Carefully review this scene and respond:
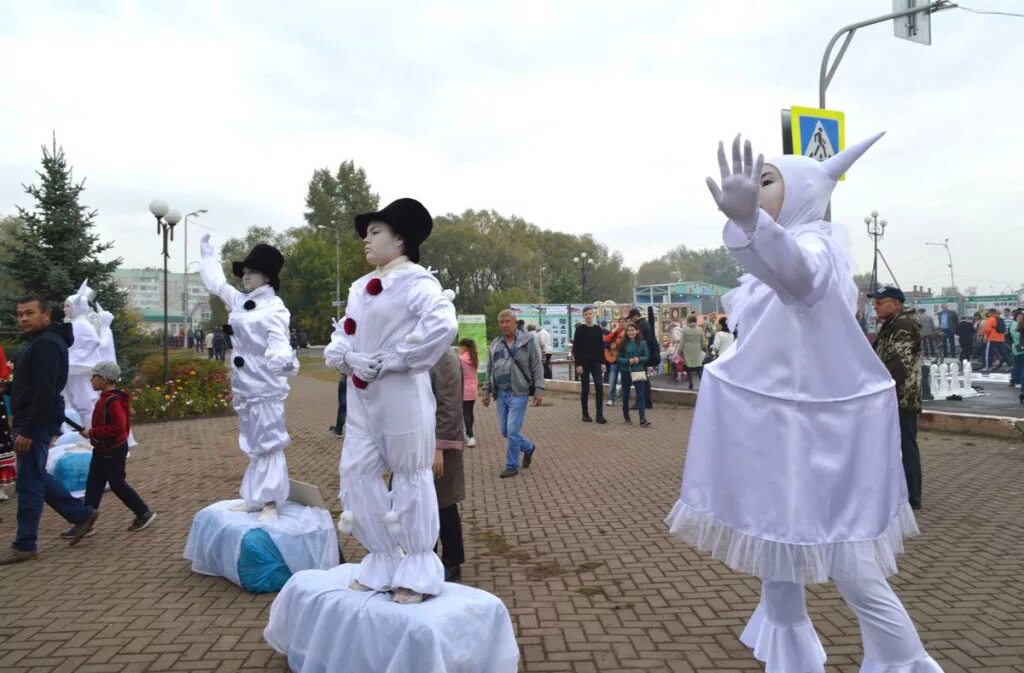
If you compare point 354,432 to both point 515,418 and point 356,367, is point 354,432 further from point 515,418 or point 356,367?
point 515,418

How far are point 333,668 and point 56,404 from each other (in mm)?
3713

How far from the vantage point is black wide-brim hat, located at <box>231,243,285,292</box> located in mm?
5555

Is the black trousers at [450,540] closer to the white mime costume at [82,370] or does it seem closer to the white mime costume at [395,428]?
the white mime costume at [395,428]

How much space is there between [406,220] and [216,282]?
9.33 ft

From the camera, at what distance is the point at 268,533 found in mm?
4789

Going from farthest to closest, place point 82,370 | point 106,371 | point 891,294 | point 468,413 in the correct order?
point 468,413
point 82,370
point 891,294
point 106,371

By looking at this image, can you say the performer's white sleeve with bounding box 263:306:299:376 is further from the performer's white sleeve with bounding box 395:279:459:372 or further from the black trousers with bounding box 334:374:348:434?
the black trousers with bounding box 334:374:348:434

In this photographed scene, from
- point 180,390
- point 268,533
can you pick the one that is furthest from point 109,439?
point 180,390

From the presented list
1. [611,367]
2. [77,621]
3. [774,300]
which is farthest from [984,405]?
[77,621]

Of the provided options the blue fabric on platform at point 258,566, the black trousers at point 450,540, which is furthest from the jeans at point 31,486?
the black trousers at point 450,540

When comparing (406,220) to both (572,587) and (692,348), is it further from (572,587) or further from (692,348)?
(692,348)

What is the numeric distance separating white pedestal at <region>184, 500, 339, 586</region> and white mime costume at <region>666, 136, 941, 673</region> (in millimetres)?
2790

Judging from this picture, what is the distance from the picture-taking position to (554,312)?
24.0m

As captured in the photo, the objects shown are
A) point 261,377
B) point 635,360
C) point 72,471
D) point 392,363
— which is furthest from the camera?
point 635,360
